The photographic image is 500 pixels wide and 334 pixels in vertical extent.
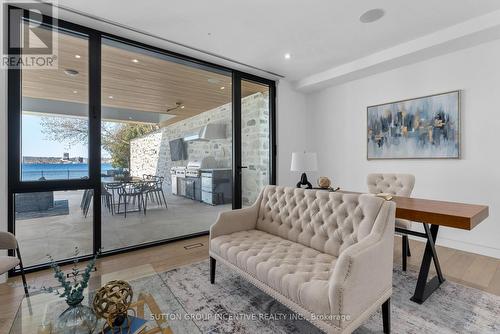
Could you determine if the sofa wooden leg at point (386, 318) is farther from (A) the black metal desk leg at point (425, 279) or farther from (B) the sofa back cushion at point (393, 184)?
(B) the sofa back cushion at point (393, 184)

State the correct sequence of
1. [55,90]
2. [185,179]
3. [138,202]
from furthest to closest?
[185,179]
[138,202]
[55,90]

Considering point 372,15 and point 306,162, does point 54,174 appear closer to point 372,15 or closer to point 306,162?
point 306,162

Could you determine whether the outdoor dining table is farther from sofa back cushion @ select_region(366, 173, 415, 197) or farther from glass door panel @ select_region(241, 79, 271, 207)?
sofa back cushion @ select_region(366, 173, 415, 197)

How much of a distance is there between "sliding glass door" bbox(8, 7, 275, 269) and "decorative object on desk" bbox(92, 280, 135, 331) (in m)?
2.11

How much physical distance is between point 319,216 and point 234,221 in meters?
0.83

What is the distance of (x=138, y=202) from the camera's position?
3443 millimetres

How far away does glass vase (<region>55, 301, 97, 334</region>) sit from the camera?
3.60ft

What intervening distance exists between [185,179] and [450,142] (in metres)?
3.74

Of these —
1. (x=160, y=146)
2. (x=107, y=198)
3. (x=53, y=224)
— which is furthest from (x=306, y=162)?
(x=53, y=224)

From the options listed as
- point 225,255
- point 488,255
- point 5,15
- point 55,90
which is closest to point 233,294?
point 225,255

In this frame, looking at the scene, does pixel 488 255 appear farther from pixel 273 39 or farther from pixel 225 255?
pixel 273 39

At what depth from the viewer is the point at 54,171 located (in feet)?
8.73

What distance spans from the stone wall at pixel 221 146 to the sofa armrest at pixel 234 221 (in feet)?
5.36

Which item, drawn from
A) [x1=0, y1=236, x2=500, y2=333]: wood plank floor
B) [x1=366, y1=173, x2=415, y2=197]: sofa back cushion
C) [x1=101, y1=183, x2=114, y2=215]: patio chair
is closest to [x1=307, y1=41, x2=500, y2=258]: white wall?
[x1=0, y1=236, x2=500, y2=333]: wood plank floor
